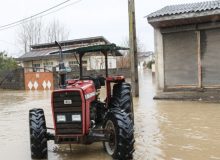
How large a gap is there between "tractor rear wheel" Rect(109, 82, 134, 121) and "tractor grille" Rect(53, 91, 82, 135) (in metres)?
1.42

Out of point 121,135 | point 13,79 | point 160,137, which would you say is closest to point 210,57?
point 160,137

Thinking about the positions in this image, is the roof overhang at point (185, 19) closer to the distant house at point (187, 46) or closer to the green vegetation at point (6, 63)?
the distant house at point (187, 46)

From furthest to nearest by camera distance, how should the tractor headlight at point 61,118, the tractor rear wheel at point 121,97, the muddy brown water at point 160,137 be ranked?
the tractor rear wheel at point 121,97 < the muddy brown water at point 160,137 < the tractor headlight at point 61,118

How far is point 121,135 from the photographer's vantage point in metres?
6.42

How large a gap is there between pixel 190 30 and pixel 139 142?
8149 mm

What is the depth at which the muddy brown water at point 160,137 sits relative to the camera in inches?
287

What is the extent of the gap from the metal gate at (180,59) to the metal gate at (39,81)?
14.4 metres

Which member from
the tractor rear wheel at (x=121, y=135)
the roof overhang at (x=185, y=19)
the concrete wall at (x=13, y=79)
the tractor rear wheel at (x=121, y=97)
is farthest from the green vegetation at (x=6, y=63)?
the tractor rear wheel at (x=121, y=135)

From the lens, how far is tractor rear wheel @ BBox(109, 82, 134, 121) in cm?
836

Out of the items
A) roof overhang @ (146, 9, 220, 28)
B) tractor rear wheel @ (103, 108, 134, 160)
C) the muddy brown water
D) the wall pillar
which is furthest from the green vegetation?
tractor rear wheel @ (103, 108, 134, 160)

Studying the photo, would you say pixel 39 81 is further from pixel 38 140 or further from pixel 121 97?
pixel 38 140

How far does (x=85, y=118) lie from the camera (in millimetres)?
7117

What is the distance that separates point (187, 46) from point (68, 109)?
9.41 metres

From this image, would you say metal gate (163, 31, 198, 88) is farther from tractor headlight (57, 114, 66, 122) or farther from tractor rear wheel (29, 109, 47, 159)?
tractor rear wheel (29, 109, 47, 159)
